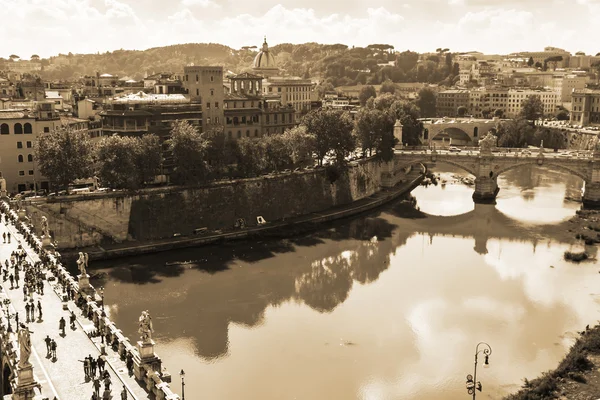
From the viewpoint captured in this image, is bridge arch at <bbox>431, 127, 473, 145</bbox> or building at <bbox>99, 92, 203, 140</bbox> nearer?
building at <bbox>99, 92, 203, 140</bbox>

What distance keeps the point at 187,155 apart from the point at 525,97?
56229 mm

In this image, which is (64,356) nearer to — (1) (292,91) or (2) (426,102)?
(1) (292,91)

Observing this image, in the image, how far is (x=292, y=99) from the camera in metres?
61.9

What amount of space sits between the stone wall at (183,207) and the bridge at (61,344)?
8.53 m

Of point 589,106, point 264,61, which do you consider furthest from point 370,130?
point 589,106

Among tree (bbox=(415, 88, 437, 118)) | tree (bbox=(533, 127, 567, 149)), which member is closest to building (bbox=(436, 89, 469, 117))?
tree (bbox=(415, 88, 437, 118))

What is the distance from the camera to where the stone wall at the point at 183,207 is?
32125 millimetres

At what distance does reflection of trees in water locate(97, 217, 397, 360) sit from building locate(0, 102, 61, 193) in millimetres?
9566

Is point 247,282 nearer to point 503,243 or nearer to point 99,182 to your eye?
point 99,182

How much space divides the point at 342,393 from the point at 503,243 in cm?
1934

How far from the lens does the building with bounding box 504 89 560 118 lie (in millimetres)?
80438

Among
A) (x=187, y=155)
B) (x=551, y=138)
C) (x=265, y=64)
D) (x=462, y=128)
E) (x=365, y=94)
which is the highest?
(x=265, y=64)

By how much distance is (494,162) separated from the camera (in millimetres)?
46156

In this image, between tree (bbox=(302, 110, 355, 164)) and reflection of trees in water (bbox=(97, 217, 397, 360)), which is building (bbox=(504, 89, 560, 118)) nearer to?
tree (bbox=(302, 110, 355, 164))
